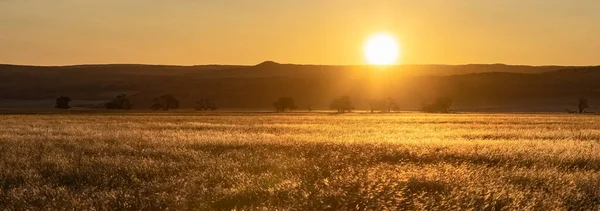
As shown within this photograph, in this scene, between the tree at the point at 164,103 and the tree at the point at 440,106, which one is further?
the tree at the point at 164,103

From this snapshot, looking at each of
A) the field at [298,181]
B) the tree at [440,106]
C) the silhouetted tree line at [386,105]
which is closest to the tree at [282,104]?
the silhouetted tree line at [386,105]

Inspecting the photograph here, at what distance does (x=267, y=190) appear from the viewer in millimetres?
10695

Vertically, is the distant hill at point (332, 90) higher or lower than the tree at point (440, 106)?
higher

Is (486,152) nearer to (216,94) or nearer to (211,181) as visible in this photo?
(211,181)

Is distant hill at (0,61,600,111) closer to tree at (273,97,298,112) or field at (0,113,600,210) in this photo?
tree at (273,97,298,112)

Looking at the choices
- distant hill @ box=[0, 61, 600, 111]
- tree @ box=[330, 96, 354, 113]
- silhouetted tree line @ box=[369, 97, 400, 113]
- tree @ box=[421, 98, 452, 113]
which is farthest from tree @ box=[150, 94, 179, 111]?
tree @ box=[421, 98, 452, 113]

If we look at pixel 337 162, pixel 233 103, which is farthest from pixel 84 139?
pixel 233 103

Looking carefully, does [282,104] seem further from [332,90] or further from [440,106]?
[332,90]

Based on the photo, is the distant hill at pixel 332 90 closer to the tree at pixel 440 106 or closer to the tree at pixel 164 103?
the tree at pixel 440 106

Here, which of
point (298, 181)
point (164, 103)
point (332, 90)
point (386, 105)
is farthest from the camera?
point (332, 90)

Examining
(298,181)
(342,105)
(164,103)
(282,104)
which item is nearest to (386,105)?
(342,105)

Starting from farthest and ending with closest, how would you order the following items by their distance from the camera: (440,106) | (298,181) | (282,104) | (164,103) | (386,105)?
(386,105)
(164,103)
(440,106)
(282,104)
(298,181)

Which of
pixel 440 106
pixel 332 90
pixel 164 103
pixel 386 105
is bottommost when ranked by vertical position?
pixel 164 103

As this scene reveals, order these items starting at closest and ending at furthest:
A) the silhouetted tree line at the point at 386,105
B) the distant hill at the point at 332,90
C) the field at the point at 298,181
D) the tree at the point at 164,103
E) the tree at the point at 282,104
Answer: the field at the point at 298,181 < the tree at the point at 282,104 < the tree at the point at 164,103 < the silhouetted tree line at the point at 386,105 < the distant hill at the point at 332,90
